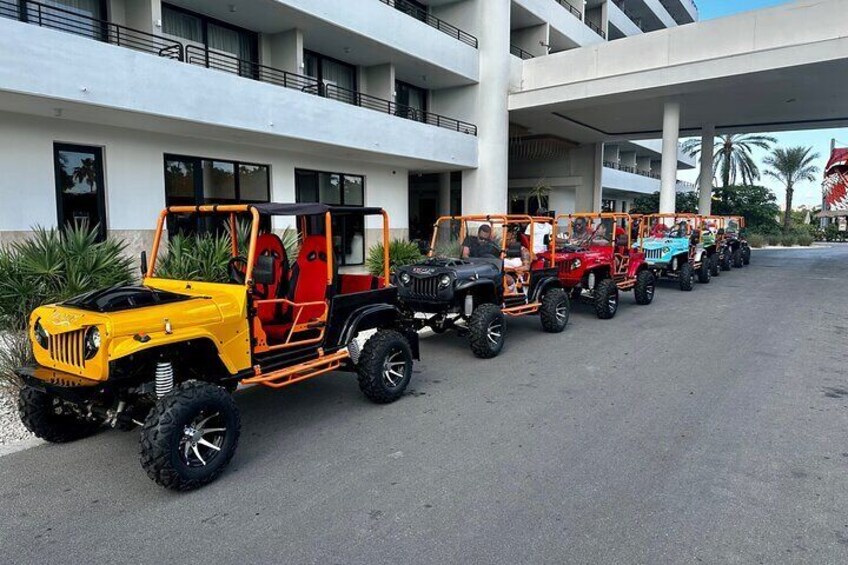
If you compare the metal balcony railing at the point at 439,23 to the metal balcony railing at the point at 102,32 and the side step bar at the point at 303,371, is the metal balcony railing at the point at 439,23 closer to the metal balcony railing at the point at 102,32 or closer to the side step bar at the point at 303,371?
the metal balcony railing at the point at 102,32

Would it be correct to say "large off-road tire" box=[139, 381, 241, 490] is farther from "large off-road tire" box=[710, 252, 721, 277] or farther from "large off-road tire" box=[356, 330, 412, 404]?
"large off-road tire" box=[710, 252, 721, 277]

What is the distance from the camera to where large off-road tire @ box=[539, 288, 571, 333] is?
9469 mm

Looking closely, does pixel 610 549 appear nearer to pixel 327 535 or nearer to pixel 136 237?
pixel 327 535

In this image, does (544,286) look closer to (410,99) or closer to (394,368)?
(394,368)

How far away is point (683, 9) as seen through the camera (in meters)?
45.2

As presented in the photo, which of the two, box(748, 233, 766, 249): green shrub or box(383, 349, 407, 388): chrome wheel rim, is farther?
box(748, 233, 766, 249): green shrub

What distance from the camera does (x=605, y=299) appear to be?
1092 centimetres

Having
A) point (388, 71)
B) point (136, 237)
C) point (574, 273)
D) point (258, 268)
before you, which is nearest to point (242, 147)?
point (136, 237)

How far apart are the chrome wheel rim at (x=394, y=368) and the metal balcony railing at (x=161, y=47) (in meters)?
8.66

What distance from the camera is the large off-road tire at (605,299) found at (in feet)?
35.8

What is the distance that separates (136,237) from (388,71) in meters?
10.3

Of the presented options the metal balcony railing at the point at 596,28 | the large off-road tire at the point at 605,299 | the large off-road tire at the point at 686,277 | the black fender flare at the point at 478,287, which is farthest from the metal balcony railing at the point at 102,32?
the metal balcony railing at the point at 596,28

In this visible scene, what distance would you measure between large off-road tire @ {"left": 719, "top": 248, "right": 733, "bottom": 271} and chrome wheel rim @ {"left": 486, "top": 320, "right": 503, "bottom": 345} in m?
15.7

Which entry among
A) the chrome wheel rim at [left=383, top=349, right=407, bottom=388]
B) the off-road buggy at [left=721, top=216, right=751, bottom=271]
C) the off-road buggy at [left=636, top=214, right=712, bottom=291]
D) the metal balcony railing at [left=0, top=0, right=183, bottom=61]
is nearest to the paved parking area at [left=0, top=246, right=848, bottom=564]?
the chrome wheel rim at [left=383, top=349, right=407, bottom=388]
